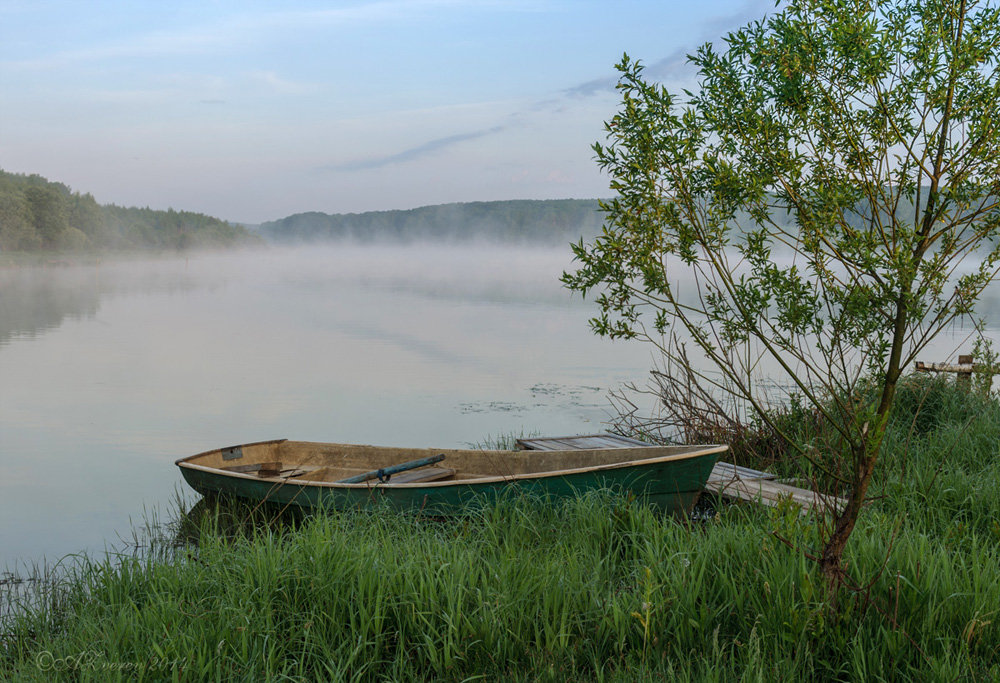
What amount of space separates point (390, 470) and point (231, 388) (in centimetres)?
1061

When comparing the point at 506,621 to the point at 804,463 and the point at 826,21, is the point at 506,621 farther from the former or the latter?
the point at 804,463

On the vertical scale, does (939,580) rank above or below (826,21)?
below

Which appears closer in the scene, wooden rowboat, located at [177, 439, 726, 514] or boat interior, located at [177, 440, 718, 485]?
wooden rowboat, located at [177, 439, 726, 514]

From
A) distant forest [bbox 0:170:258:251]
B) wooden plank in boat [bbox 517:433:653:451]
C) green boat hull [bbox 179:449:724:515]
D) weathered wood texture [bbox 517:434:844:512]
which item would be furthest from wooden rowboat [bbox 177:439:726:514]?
distant forest [bbox 0:170:258:251]

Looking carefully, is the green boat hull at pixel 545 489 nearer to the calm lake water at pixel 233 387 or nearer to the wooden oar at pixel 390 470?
the wooden oar at pixel 390 470

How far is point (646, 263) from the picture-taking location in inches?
143

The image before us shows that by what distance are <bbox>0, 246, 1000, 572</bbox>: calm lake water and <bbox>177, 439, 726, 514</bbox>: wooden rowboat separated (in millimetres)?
1136

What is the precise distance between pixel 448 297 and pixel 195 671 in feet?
133

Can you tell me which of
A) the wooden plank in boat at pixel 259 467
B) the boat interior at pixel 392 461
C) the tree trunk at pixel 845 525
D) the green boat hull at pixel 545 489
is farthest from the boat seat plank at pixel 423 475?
the tree trunk at pixel 845 525

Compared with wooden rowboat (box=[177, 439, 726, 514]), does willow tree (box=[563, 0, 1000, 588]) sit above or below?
above

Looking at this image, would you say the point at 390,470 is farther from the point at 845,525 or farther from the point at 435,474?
the point at 845,525

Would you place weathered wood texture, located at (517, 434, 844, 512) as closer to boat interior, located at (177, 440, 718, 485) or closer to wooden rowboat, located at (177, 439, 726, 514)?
wooden rowboat, located at (177, 439, 726, 514)

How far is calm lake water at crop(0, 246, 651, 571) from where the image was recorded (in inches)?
386

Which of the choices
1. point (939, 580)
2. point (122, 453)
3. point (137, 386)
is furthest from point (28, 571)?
point (137, 386)
